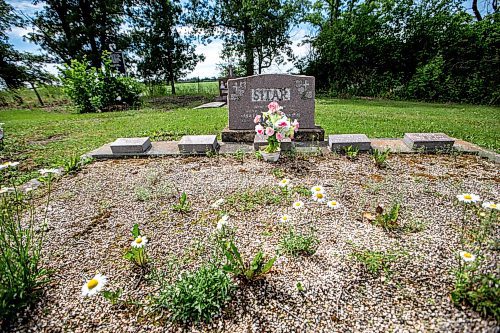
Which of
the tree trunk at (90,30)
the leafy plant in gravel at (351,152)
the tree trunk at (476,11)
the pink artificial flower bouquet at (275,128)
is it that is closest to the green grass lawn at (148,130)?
the leafy plant in gravel at (351,152)

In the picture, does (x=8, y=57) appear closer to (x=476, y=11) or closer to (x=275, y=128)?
(x=275, y=128)

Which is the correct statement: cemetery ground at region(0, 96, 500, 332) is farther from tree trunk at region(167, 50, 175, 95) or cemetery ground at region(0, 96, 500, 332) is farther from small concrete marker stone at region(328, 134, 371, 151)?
tree trunk at region(167, 50, 175, 95)

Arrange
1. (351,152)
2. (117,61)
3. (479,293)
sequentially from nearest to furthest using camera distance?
1. (479,293)
2. (351,152)
3. (117,61)

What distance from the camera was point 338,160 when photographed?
4.04m

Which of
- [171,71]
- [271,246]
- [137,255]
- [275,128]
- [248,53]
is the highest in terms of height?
[248,53]

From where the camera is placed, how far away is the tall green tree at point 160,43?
1847 cm

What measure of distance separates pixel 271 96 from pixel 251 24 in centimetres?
1528

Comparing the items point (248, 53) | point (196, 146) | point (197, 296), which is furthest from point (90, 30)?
point (197, 296)

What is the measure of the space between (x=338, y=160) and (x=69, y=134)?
21.0 ft

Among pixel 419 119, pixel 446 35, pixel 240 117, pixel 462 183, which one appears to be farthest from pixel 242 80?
pixel 446 35

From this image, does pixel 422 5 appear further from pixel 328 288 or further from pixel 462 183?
pixel 328 288

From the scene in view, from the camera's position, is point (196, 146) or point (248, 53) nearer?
point (196, 146)

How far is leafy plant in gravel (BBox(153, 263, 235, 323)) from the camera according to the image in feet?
4.93

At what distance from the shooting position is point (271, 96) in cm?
523
